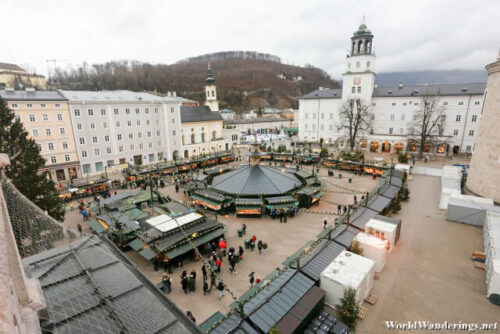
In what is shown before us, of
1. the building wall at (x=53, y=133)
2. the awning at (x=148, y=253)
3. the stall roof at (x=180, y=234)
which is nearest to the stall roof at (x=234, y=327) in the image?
the stall roof at (x=180, y=234)

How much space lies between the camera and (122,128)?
44250 mm

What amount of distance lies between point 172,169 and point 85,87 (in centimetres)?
7558

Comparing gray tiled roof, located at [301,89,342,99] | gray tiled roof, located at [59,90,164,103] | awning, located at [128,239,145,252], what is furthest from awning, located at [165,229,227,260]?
gray tiled roof, located at [301,89,342,99]

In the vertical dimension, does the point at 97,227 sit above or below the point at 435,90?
below

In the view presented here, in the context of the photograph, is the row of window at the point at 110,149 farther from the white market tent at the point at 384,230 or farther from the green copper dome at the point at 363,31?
the green copper dome at the point at 363,31

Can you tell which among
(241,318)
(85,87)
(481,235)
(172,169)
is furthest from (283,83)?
(241,318)

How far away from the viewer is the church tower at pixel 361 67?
57000 mm

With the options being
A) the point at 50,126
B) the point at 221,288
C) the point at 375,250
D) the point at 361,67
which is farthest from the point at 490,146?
the point at 50,126

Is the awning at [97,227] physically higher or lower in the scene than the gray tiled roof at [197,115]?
lower

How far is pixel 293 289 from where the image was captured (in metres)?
12.8

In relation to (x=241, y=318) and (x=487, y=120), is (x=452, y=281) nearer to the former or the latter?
(x=241, y=318)

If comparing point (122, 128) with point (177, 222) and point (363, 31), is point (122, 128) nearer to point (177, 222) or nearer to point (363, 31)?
point (177, 222)

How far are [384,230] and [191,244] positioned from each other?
13921mm

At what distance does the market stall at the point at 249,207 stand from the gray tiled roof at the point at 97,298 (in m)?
16.1
